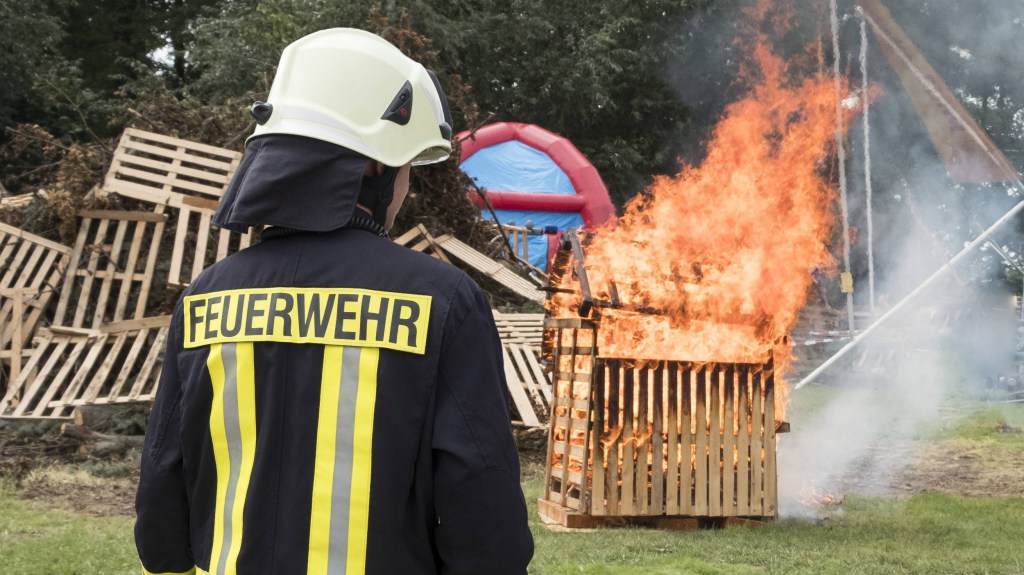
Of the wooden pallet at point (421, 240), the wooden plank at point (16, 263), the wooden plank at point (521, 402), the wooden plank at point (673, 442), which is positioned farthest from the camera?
the wooden pallet at point (421, 240)

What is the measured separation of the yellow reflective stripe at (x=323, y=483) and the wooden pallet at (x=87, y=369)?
8.96 m

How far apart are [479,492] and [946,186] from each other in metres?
26.0

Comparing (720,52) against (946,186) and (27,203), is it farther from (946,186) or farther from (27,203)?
(27,203)

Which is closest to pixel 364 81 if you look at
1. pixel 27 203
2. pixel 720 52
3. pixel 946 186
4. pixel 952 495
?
pixel 952 495

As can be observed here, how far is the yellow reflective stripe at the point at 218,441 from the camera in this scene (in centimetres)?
216

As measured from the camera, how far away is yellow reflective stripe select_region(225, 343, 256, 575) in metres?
2.12

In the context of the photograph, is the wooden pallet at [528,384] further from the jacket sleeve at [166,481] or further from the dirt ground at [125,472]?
the jacket sleeve at [166,481]

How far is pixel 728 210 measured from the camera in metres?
9.28

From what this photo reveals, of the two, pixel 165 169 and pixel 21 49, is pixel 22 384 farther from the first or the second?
pixel 21 49

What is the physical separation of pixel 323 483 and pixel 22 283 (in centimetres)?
1108

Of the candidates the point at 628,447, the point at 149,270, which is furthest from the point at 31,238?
the point at 628,447

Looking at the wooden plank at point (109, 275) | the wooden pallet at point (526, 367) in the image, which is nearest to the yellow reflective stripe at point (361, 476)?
the wooden pallet at point (526, 367)

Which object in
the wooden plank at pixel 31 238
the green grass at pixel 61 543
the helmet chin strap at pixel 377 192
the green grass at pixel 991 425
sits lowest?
the green grass at pixel 61 543

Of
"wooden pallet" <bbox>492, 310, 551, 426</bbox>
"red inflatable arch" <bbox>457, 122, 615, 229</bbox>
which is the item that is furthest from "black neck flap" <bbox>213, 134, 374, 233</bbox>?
"red inflatable arch" <bbox>457, 122, 615, 229</bbox>
